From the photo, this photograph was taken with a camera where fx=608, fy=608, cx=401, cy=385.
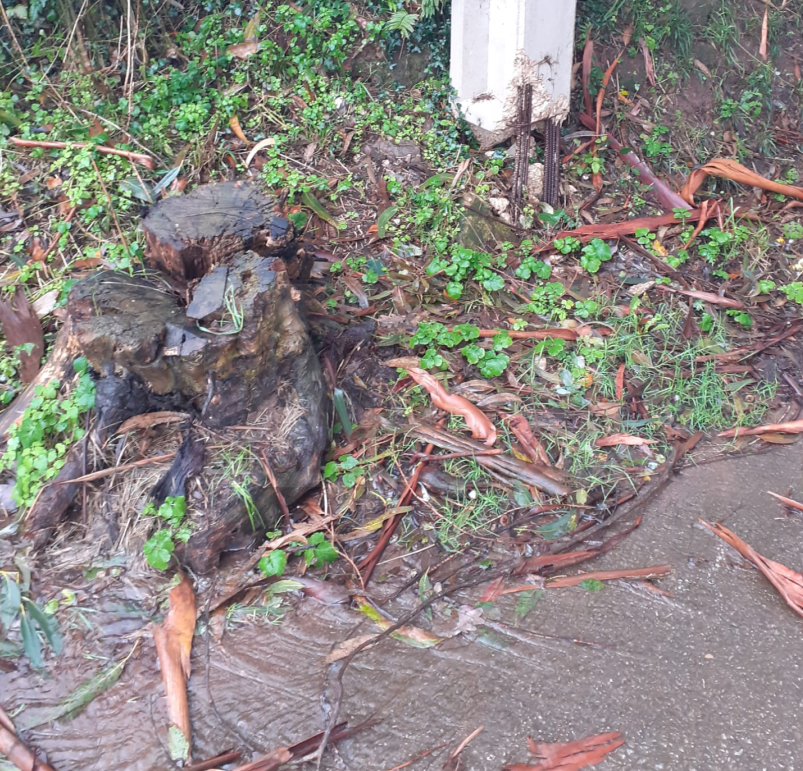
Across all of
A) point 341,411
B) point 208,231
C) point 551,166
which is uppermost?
point 551,166

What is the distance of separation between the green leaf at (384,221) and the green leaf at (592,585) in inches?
90.7

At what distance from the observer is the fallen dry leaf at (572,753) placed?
1.95 metres

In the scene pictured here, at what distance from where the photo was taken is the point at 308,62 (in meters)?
4.13

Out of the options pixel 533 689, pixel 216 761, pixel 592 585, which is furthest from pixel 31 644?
pixel 592 585

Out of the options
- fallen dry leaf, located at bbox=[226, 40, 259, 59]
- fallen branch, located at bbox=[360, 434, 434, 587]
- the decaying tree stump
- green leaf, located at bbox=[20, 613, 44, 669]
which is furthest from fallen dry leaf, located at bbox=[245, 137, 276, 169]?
green leaf, located at bbox=[20, 613, 44, 669]

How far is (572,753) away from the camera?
1.98 m

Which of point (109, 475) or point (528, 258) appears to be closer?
point (109, 475)

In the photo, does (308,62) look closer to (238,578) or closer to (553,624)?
(238,578)

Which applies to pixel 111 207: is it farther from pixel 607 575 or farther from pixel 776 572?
pixel 776 572

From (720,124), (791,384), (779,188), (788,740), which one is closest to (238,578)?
(788,740)

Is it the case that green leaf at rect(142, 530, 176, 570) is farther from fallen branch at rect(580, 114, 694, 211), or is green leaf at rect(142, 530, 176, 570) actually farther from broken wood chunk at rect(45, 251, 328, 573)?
fallen branch at rect(580, 114, 694, 211)

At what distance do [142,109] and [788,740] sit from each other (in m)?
4.59

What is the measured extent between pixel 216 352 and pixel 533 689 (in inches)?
67.9

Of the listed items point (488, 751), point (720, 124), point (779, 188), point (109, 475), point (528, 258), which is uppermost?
point (720, 124)
